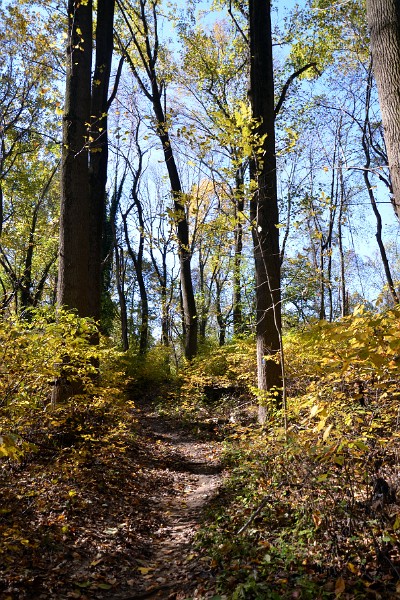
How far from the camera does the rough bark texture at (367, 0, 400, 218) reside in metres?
3.37

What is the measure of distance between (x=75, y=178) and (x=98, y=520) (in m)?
4.67

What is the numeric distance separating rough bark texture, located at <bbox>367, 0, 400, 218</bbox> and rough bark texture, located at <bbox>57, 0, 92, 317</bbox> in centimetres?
401

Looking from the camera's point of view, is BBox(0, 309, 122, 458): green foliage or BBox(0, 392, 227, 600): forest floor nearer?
BBox(0, 392, 227, 600): forest floor

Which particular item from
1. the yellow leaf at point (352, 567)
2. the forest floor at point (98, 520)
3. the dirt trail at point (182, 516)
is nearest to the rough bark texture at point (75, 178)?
the forest floor at point (98, 520)

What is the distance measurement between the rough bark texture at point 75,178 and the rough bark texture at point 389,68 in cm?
401

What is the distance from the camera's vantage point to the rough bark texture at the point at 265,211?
261 inches

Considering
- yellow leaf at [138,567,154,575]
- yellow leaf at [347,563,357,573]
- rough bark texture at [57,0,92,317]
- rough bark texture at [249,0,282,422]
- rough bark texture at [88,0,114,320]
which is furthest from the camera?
rough bark texture at [88,0,114,320]

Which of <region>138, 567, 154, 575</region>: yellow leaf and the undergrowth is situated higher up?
the undergrowth

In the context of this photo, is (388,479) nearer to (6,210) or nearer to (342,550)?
(342,550)

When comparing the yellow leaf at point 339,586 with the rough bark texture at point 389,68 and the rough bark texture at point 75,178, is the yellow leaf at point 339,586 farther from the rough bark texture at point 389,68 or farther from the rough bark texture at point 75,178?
the rough bark texture at point 75,178

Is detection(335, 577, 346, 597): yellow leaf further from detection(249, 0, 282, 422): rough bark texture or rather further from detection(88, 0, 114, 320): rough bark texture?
detection(88, 0, 114, 320): rough bark texture

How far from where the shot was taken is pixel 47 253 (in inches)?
817

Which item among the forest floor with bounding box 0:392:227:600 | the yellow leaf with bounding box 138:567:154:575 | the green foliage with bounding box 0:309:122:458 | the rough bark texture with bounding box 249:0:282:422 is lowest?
the yellow leaf with bounding box 138:567:154:575

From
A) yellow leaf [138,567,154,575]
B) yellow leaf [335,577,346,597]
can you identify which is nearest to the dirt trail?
yellow leaf [138,567,154,575]
